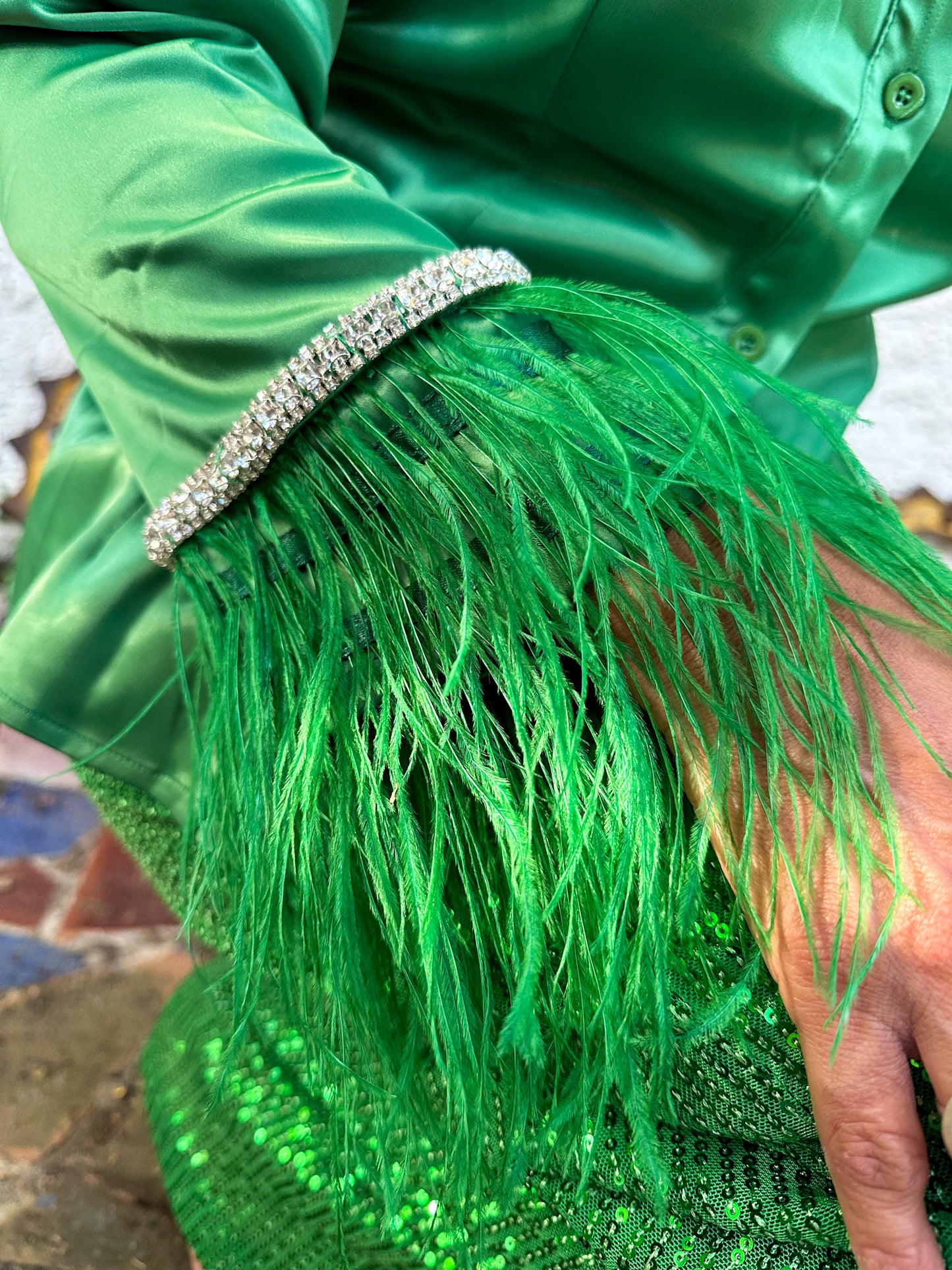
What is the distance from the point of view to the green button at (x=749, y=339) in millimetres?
674

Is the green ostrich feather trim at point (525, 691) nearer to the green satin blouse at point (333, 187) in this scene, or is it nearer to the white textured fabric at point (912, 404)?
the green satin blouse at point (333, 187)

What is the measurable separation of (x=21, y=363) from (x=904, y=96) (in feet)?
3.11

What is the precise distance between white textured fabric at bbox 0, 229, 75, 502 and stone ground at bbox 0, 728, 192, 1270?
1.12 ft

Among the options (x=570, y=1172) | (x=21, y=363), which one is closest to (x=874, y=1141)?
(x=570, y=1172)

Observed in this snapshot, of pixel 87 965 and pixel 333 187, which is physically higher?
pixel 333 187

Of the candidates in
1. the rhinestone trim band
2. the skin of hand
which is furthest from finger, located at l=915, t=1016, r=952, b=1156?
the rhinestone trim band

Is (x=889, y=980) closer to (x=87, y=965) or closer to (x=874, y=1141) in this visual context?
(x=874, y=1141)

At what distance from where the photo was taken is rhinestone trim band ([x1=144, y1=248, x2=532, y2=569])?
0.44 m

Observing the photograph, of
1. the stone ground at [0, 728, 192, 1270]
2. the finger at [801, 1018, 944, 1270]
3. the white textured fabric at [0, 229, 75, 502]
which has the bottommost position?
the stone ground at [0, 728, 192, 1270]

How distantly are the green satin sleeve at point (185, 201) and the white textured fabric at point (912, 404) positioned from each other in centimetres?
94

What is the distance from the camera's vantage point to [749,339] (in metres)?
0.68

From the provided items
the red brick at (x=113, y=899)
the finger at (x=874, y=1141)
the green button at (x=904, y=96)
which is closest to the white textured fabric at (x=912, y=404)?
the green button at (x=904, y=96)

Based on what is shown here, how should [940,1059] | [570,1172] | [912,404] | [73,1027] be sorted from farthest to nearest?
[912,404] → [73,1027] → [570,1172] → [940,1059]

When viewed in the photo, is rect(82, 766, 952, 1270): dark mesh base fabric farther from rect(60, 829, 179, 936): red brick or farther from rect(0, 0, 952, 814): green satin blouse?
rect(60, 829, 179, 936): red brick
